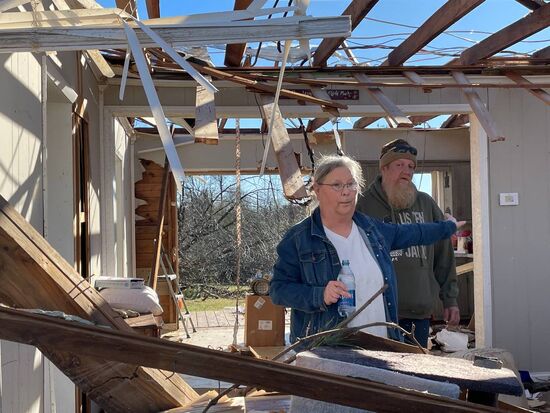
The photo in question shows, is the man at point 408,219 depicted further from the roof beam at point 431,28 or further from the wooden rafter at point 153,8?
the wooden rafter at point 153,8

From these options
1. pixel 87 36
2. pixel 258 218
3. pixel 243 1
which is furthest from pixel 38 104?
pixel 258 218

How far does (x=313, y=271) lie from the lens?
2.43 m

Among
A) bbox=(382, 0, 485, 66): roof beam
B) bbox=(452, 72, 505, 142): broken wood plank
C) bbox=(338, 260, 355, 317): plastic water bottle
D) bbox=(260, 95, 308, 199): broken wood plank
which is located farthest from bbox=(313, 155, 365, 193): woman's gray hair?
bbox=(452, 72, 505, 142): broken wood plank

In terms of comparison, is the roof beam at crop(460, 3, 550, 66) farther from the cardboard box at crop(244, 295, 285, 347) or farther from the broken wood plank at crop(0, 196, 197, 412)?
the broken wood plank at crop(0, 196, 197, 412)

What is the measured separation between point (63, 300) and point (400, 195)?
242cm

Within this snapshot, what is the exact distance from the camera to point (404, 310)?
3256 mm

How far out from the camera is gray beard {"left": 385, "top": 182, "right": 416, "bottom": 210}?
10.8ft

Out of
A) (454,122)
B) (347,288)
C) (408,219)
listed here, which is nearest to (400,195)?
(408,219)

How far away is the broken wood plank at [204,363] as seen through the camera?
846 millimetres

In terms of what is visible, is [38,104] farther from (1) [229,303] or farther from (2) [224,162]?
(1) [229,303]

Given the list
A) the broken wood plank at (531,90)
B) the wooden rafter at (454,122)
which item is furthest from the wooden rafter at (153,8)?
the wooden rafter at (454,122)

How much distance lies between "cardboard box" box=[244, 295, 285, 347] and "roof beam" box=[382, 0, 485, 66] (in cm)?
323

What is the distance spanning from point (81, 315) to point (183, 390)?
277 mm

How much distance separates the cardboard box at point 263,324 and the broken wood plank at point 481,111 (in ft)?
11.2
